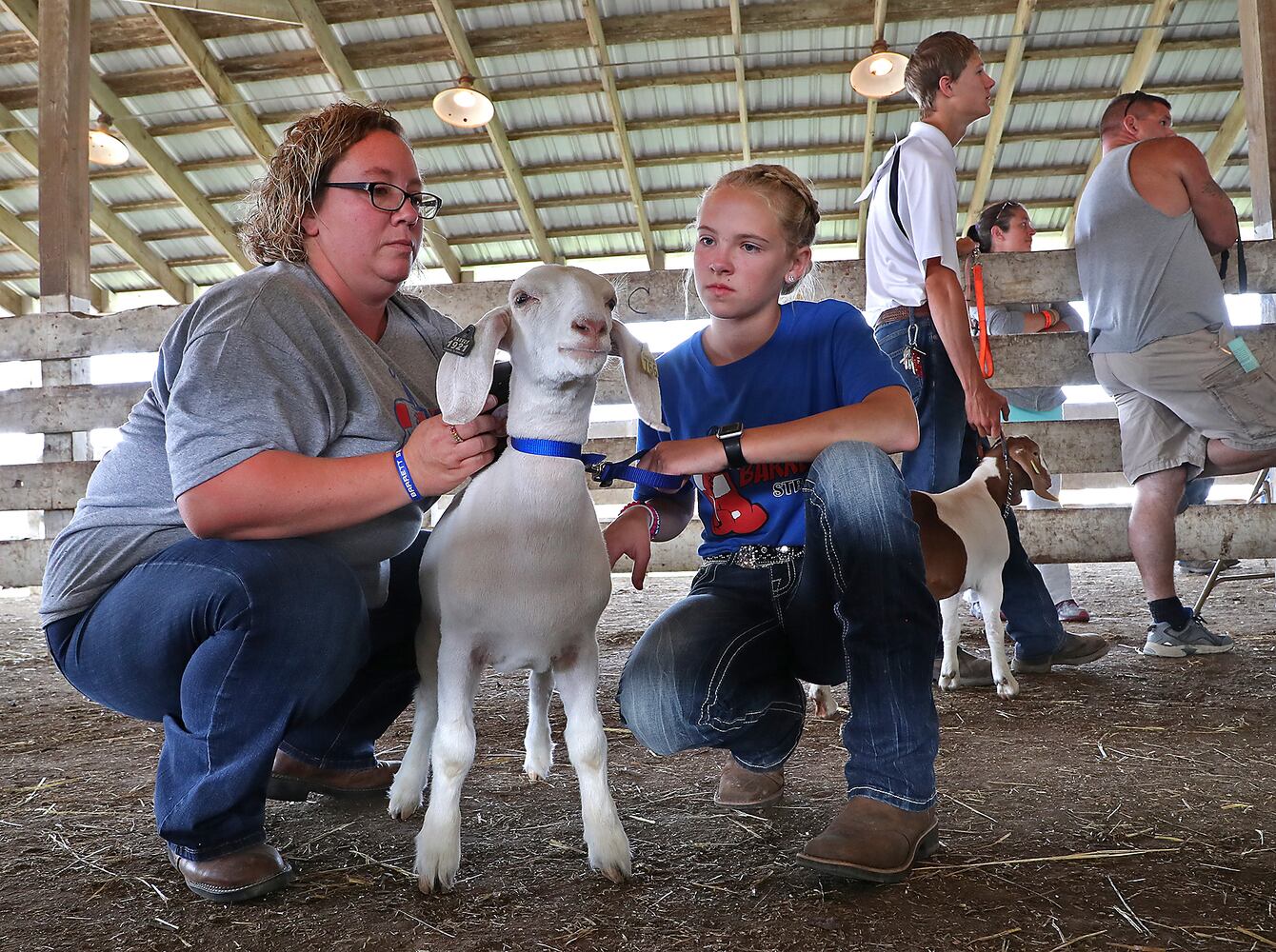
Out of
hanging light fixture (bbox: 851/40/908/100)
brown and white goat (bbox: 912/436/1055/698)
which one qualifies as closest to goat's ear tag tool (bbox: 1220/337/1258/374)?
brown and white goat (bbox: 912/436/1055/698)

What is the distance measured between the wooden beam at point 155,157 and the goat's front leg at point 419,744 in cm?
934

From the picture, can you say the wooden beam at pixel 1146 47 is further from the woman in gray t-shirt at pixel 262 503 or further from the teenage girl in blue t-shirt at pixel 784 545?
the woman in gray t-shirt at pixel 262 503

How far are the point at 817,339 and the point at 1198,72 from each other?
1154 cm

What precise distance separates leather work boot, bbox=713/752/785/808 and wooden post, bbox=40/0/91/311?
5.17 metres

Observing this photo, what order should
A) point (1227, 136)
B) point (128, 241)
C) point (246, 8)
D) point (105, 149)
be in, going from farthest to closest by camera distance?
point (128, 241) < point (1227, 136) < point (105, 149) < point (246, 8)

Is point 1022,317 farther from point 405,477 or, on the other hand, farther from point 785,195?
point 405,477

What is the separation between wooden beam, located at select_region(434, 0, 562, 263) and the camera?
383 inches

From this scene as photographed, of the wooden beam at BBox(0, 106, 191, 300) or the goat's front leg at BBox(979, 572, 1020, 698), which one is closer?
the goat's front leg at BBox(979, 572, 1020, 698)

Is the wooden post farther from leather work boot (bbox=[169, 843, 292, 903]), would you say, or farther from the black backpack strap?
leather work boot (bbox=[169, 843, 292, 903])

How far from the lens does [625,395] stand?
16.3ft

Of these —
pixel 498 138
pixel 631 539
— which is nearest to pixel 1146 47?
pixel 498 138

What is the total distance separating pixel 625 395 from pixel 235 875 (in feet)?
11.7

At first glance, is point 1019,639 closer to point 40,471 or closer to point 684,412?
point 684,412

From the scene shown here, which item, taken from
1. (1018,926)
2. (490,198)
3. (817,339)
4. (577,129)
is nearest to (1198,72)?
(577,129)
